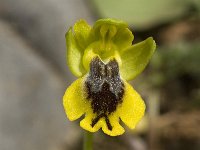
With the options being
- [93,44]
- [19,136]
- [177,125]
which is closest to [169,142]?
[177,125]

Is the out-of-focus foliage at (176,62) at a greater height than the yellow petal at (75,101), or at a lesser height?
lesser

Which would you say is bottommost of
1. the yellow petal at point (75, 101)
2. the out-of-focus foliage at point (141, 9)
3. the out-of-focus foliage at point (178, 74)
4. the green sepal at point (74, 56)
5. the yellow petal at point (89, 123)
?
the out-of-focus foliage at point (178, 74)

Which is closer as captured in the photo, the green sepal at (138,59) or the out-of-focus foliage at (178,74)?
the green sepal at (138,59)

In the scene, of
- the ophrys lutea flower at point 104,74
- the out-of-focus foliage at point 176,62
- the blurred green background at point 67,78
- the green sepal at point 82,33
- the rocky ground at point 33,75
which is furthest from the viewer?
the out-of-focus foliage at point 176,62

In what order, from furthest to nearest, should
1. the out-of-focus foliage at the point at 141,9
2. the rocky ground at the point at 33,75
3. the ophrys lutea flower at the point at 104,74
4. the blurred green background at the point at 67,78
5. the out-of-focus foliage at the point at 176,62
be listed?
the out-of-focus foliage at the point at 141,9
the out-of-focus foliage at the point at 176,62
the blurred green background at the point at 67,78
the rocky ground at the point at 33,75
the ophrys lutea flower at the point at 104,74

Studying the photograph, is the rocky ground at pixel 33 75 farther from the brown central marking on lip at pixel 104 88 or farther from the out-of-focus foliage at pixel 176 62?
the brown central marking on lip at pixel 104 88

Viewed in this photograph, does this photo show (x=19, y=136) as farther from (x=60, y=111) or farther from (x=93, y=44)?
(x=93, y=44)

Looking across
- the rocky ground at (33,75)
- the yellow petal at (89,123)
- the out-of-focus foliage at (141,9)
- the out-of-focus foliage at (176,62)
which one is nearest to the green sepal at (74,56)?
the yellow petal at (89,123)
